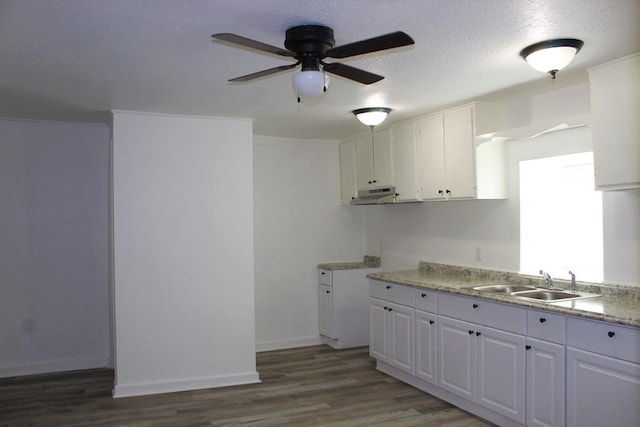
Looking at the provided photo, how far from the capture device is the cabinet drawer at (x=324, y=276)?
5984 millimetres

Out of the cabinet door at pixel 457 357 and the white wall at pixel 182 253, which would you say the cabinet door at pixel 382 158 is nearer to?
the white wall at pixel 182 253

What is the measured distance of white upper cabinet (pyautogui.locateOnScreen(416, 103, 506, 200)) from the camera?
169 inches

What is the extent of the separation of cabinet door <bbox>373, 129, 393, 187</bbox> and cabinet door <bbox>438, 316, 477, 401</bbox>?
1.78 meters

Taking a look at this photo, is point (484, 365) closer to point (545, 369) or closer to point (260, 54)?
point (545, 369)

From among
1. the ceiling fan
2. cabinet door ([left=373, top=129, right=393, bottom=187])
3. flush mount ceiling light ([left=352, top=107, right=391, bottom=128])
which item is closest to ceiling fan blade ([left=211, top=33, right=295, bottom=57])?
the ceiling fan

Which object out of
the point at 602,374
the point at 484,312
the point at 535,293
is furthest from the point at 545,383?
the point at 535,293

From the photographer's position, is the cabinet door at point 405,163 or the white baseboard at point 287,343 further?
the white baseboard at point 287,343

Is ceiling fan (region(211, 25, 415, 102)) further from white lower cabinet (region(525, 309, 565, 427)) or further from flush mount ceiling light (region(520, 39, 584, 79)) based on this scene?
white lower cabinet (region(525, 309, 565, 427))

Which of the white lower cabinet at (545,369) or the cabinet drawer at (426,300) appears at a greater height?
the cabinet drawer at (426,300)

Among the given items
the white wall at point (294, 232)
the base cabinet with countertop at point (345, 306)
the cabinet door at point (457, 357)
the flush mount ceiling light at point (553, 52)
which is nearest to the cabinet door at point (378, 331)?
the cabinet door at point (457, 357)

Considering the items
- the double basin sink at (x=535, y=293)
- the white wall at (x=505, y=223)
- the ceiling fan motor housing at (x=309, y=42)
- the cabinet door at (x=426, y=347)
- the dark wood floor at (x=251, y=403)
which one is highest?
the ceiling fan motor housing at (x=309, y=42)

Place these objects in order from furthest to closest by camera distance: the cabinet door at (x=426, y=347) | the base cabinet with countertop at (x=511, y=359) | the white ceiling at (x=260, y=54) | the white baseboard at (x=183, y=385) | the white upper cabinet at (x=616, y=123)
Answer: the white baseboard at (x=183, y=385)
the cabinet door at (x=426, y=347)
the white upper cabinet at (x=616, y=123)
the base cabinet with countertop at (x=511, y=359)
the white ceiling at (x=260, y=54)

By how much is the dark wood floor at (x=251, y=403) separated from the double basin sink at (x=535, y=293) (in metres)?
0.97

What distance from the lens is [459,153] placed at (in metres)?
4.44
